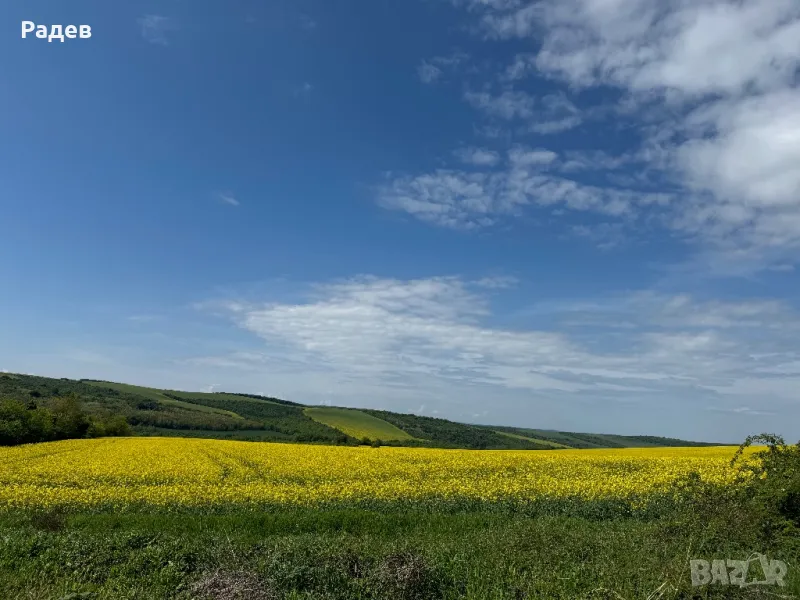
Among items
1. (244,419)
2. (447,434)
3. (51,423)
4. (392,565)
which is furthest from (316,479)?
(244,419)

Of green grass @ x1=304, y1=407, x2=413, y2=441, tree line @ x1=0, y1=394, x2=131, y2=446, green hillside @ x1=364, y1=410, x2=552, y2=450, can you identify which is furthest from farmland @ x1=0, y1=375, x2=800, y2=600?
green hillside @ x1=364, y1=410, x2=552, y2=450

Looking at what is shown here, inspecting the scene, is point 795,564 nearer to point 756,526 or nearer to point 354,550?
point 756,526

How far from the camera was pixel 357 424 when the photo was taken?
92.2 m

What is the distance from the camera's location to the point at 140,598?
729 centimetres

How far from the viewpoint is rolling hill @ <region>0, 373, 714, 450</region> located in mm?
75125

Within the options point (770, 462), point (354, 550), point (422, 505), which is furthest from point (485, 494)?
point (354, 550)

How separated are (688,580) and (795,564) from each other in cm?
272

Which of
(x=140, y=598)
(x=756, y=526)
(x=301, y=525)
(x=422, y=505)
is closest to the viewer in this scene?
(x=140, y=598)

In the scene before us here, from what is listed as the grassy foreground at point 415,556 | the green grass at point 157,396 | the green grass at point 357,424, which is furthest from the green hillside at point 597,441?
the grassy foreground at point 415,556
